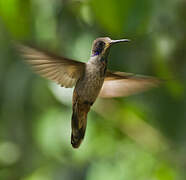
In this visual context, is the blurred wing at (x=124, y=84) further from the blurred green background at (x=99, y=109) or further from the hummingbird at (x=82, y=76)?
the blurred green background at (x=99, y=109)

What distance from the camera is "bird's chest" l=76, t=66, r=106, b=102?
4.94 ft

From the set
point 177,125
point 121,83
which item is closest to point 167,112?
point 177,125

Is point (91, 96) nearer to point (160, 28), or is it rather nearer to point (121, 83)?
point (121, 83)

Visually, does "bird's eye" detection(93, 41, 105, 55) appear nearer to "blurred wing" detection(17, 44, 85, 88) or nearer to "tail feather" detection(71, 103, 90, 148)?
"blurred wing" detection(17, 44, 85, 88)

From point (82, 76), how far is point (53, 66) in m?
0.18

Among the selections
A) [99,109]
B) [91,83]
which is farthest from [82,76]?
[99,109]

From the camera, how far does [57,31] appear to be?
9.82 feet

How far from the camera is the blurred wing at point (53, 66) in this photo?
1290 mm

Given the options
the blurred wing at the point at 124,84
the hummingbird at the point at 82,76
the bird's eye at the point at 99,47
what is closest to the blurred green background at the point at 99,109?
the blurred wing at the point at 124,84

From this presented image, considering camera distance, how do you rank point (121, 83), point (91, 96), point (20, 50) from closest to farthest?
point (20, 50) < point (91, 96) < point (121, 83)

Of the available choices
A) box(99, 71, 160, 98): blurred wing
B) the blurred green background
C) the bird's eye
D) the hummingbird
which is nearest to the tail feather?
the hummingbird

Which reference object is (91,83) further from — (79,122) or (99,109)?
(99,109)

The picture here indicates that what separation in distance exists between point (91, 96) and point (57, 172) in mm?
1768

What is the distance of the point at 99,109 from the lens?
3102mm
